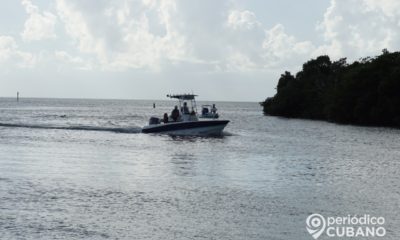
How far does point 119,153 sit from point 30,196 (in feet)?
57.9

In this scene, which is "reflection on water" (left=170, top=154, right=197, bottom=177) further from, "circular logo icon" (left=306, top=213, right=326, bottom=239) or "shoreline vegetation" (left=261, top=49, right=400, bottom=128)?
"shoreline vegetation" (left=261, top=49, right=400, bottom=128)

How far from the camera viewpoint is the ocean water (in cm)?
1830

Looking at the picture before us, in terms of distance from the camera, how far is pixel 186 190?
24.8m

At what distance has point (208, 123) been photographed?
53562mm

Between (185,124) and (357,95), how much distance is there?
1746 inches

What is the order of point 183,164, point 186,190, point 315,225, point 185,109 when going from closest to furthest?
1. point 315,225
2. point 186,190
3. point 183,164
4. point 185,109

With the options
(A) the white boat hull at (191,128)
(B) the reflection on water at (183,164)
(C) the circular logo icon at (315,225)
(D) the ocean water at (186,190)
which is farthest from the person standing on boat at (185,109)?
(C) the circular logo icon at (315,225)

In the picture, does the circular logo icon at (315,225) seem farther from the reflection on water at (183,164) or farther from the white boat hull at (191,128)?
the white boat hull at (191,128)

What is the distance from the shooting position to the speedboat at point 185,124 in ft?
174

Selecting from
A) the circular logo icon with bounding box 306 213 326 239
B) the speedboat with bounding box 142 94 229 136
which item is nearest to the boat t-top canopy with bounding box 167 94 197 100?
the speedboat with bounding box 142 94 229 136

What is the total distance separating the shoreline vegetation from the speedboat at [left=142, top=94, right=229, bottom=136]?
3408 cm

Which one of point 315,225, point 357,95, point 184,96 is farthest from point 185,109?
point 357,95

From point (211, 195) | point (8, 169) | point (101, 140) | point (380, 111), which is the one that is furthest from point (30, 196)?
point (380, 111)

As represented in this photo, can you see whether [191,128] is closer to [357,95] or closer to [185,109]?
[185,109]
